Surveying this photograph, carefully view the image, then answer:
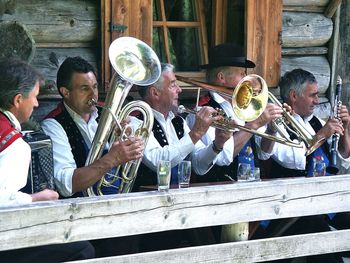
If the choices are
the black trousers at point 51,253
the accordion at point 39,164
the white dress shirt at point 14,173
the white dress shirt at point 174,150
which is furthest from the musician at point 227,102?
the white dress shirt at point 14,173

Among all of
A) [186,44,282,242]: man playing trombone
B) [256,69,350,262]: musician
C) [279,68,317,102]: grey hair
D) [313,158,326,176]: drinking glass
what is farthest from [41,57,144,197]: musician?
[279,68,317,102]: grey hair

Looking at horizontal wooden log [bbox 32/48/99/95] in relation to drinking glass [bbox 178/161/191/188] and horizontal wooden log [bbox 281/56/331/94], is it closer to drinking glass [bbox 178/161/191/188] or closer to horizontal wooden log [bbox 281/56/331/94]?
drinking glass [bbox 178/161/191/188]

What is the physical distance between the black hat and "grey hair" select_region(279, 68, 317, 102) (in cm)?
42

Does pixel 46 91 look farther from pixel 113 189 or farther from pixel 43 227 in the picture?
pixel 43 227

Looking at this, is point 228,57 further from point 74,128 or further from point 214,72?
point 74,128

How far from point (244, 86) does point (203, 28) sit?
3.97 ft

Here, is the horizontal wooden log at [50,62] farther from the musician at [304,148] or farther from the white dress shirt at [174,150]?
the musician at [304,148]

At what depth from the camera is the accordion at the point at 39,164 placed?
4398 millimetres

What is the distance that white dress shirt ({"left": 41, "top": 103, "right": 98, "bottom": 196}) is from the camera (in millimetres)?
4770

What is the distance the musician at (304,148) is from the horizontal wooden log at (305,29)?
38cm

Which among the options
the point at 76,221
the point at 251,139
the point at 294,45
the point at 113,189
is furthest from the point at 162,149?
the point at 294,45

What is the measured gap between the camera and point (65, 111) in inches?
203

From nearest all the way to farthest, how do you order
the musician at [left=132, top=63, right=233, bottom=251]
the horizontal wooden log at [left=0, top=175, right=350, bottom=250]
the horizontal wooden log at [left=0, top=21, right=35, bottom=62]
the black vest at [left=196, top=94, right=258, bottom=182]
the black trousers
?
the horizontal wooden log at [left=0, top=175, right=350, bottom=250] → the black trousers → the musician at [left=132, top=63, right=233, bottom=251] → the horizontal wooden log at [left=0, top=21, right=35, bottom=62] → the black vest at [left=196, top=94, right=258, bottom=182]

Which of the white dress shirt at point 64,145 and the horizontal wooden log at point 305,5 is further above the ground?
the horizontal wooden log at point 305,5
